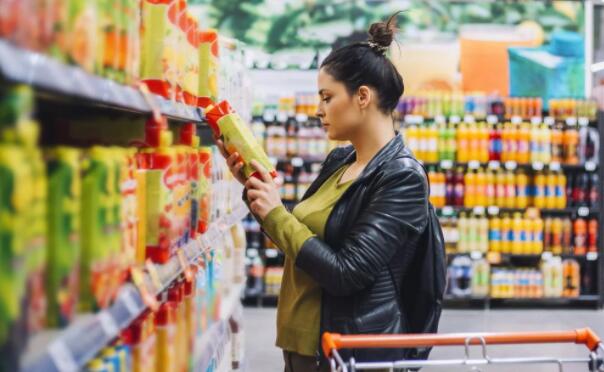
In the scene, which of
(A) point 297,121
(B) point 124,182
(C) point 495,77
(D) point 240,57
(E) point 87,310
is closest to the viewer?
(E) point 87,310

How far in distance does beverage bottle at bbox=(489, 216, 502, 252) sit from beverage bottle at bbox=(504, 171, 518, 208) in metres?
0.19

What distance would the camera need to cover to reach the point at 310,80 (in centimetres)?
901

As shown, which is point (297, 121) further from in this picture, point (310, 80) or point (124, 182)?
point (124, 182)

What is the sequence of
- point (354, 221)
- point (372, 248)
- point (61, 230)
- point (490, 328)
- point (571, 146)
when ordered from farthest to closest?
point (571, 146)
point (490, 328)
point (354, 221)
point (372, 248)
point (61, 230)

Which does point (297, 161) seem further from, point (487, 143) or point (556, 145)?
point (556, 145)

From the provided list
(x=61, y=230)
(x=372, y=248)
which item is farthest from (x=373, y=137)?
(x=61, y=230)

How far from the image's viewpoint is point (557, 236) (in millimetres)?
8305

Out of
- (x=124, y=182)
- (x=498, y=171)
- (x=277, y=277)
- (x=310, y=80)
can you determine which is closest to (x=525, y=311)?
(x=498, y=171)

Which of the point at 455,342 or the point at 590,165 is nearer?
the point at 455,342

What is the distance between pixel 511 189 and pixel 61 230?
7.33 m

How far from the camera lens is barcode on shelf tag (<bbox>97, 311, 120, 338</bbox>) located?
144 cm

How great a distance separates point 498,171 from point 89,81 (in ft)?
23.9

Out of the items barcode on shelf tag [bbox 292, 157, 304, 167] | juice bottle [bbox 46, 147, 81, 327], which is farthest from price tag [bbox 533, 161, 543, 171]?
juice bottle [bbox 46, 147, 81, 327]

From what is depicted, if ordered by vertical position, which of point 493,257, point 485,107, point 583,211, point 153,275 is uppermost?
point 485,107
